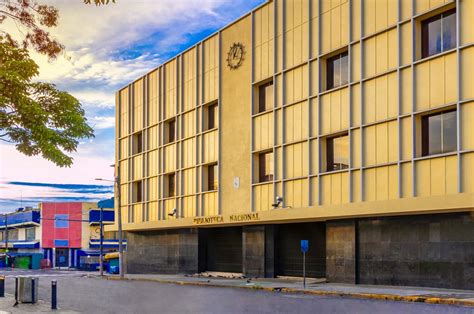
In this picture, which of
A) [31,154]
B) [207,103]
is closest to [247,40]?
[207,103]

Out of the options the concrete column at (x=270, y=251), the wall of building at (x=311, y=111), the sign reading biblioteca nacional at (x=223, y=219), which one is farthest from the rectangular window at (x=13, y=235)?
the concrete column at (x=270, y=251)

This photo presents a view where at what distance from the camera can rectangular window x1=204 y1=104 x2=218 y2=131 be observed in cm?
4944

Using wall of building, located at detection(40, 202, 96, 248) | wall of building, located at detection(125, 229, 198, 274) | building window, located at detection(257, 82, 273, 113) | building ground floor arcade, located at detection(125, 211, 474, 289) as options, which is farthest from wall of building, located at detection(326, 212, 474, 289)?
wall of building, located at detection(40, 202, 96, 248)

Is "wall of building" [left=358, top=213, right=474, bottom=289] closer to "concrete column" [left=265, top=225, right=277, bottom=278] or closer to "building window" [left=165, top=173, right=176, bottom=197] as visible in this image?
"concrete column" [left=265, top=225, right=277, bottom=278]

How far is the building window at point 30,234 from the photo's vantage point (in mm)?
105919

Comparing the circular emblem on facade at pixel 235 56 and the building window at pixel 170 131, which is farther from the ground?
the circular emblem on facade at pixel 235 56

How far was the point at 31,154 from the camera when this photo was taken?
20938mm

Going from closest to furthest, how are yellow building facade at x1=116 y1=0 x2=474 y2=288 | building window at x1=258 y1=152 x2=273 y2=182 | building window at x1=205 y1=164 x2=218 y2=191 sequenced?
yellow building facade at x1=116 y1=0 x2=474 y2=288 → building window at x1=258 y1=152 x2=273 y2=182 → building window at x1=205 y1=164 x2=218 y2=191

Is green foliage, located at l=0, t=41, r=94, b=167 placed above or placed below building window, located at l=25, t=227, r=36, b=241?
above

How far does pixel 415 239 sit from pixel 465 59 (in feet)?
25.9

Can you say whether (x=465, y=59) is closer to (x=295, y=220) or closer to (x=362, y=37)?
(x=362, y=37)

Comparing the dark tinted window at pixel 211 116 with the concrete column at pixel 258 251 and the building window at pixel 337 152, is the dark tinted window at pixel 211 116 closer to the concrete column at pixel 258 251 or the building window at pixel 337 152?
the concrete column at pixel 258 251

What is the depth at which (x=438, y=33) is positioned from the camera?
31.2m

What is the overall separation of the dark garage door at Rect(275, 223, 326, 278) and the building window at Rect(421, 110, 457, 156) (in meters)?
9.88
